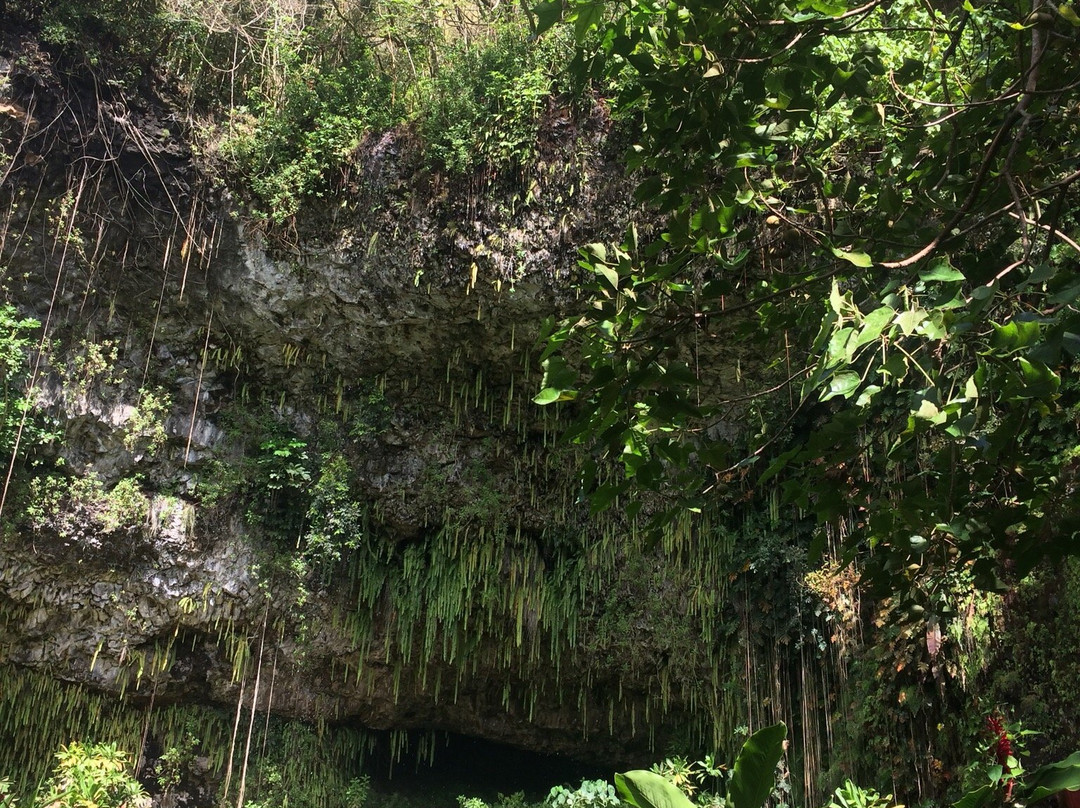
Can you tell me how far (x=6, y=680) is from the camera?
5.11m

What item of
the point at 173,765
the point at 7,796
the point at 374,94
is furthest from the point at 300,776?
the point at 374,94

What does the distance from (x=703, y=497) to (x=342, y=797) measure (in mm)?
4863

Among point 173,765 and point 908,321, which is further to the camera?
point 173,765

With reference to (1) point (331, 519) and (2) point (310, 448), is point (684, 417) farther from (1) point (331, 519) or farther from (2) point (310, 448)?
(2) point (310, 448)

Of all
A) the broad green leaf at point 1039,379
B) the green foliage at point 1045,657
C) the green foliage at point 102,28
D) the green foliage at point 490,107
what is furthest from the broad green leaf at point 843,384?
the green foliage at point 102,28

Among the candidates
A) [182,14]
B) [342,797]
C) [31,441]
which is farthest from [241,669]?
[182,14]

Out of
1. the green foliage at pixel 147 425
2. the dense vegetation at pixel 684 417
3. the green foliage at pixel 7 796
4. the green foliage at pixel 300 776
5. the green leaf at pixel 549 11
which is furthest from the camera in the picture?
the green foliage at pixel 300 776

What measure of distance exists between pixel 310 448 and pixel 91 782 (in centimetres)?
242

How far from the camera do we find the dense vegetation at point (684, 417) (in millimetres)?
1682

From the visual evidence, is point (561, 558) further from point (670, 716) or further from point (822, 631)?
point (822, 631)

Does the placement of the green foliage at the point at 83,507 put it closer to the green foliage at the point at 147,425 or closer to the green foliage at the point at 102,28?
the green foliage at the point at 147,425

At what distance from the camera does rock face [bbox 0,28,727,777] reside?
4.82m

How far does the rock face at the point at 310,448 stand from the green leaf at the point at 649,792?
3.78 m

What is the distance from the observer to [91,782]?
4.82 metres
